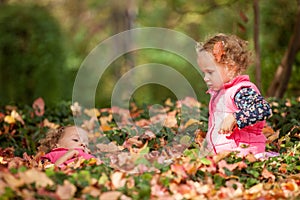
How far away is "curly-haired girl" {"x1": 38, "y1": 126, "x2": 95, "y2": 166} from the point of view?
3840 mm

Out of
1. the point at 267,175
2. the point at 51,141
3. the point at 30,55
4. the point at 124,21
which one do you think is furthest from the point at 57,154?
the point at 124,21

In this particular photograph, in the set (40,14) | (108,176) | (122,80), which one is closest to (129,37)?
(122,80)

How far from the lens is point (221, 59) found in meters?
4.06

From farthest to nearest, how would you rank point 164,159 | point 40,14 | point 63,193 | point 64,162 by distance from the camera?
point 40,14 < point 64,162 < point 164,159 < point 63,193

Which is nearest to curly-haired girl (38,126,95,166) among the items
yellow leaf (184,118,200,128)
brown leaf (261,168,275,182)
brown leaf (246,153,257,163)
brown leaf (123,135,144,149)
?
brown leaf (123,135,144,149)

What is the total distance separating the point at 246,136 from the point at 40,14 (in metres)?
4.73

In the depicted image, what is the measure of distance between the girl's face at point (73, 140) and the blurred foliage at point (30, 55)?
3490mm

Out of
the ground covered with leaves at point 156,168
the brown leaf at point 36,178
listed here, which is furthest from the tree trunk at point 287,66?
the brown leaf at point 36,178

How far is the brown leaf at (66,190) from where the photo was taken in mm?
2740

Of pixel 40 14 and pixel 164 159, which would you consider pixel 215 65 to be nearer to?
pixel 164 159

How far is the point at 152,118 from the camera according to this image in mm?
5586

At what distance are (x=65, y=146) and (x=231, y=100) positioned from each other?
3.95ft

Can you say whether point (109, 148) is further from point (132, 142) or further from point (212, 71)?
point (212, 71)

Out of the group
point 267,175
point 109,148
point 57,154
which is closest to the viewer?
point 267,175
